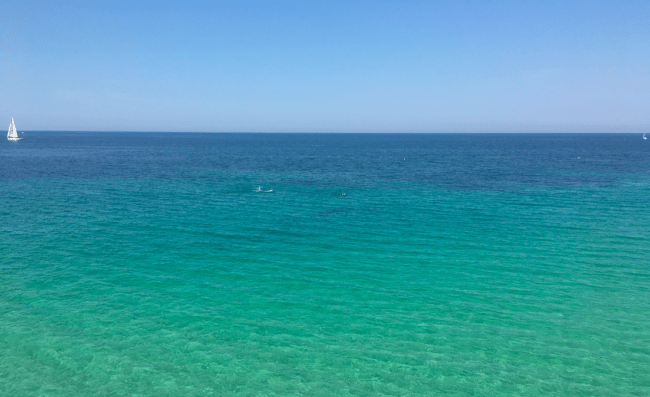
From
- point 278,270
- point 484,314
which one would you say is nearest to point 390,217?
point 278,270

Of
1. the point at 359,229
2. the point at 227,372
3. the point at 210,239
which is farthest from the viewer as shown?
the point at 359,229

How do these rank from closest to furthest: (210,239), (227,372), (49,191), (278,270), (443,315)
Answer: (227,372)
(443,315)
(278,270)
(210,239)
(49,191)

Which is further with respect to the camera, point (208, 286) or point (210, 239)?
point (210, 239)

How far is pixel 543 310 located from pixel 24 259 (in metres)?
41.3

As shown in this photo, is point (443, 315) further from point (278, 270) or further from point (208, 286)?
point (208, 286)

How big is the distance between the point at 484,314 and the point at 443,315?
2.69 metres

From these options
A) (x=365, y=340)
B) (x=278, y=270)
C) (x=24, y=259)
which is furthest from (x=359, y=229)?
(x=24, y=259)

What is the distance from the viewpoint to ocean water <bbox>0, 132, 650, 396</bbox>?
21062 mm

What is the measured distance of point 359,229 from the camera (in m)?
47.9

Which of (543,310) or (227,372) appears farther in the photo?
(543,310)

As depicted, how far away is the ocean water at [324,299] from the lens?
2106 centimetres

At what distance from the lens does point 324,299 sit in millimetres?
29641

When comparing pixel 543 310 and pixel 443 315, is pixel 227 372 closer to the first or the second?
pixel 443 315

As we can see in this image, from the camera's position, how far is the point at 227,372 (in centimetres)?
2138
